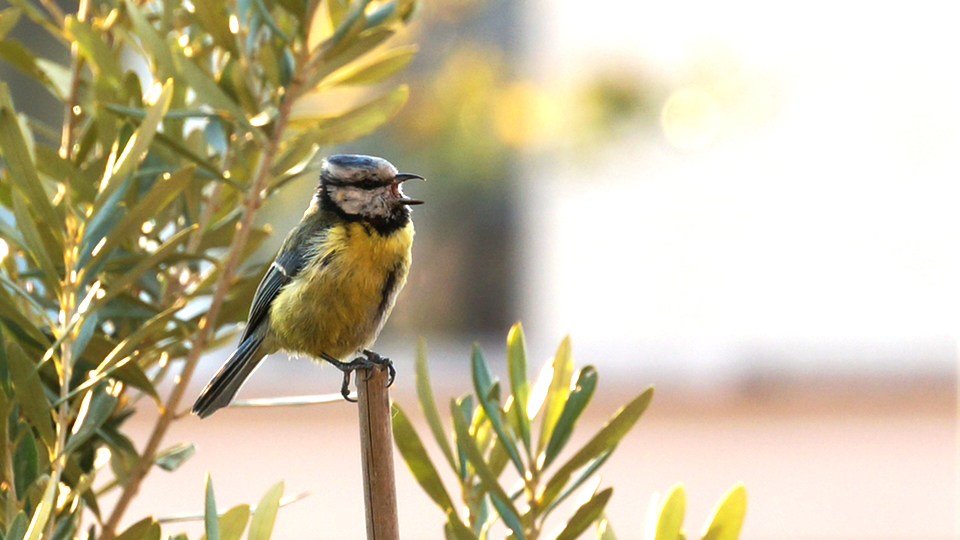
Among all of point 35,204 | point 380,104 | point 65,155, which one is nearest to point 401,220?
point 380,104

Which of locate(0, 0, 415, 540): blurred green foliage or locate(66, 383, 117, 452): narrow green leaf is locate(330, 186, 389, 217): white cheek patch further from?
locate(66, 383, 117, 452): narrow green leaf

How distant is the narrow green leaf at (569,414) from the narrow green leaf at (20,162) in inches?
14.0

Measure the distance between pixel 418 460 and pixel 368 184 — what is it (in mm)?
516

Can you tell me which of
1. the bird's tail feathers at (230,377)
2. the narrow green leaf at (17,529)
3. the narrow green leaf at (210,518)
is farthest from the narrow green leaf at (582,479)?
the bird's tail feathers at (230,377)

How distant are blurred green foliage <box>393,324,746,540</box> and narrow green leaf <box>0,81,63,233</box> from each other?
26 centimetres

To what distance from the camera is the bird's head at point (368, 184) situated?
1.16 m

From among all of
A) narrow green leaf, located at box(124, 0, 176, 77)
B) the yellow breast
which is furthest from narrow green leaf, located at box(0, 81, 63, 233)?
the yellow breast

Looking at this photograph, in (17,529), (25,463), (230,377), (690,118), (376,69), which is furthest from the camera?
(690,118)

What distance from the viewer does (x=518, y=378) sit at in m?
0.74

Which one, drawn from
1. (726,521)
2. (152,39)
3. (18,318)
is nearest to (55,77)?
(152,39)

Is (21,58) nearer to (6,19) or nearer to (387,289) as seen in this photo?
(6,19)

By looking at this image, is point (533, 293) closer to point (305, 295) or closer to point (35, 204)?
point (305, 295)

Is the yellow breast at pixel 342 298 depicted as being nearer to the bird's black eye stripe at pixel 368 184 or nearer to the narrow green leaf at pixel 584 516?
the bird's black eye stripe at pixel 368 184

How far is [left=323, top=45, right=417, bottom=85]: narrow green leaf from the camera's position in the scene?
35.9 inches
